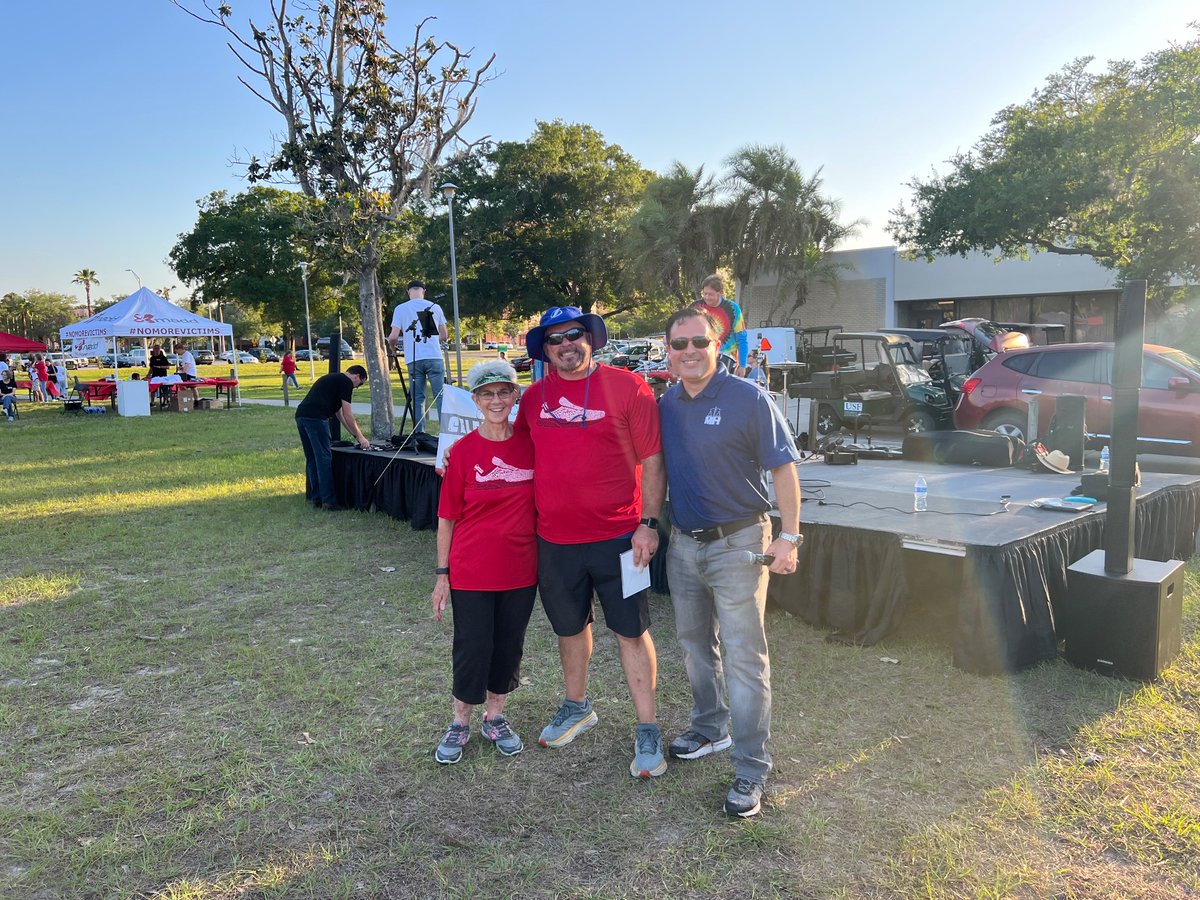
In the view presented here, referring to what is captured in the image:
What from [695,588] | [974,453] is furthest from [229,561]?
[974,453]

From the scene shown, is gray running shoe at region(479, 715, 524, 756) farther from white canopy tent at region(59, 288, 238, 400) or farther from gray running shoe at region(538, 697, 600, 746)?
white canopy tent at region(59, 288, 238, 400)

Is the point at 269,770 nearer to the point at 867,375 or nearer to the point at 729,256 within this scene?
the point at 867,375

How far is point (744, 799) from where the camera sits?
2.85m

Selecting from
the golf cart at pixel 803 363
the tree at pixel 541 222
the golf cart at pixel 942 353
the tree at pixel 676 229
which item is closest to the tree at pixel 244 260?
the tree at pixel 541 222

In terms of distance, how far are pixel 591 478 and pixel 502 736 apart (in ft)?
4.14

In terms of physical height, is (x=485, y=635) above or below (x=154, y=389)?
below

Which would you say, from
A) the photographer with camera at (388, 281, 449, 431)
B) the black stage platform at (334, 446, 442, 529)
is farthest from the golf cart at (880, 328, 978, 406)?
the black stage platform at (334, 446, 442, 529)

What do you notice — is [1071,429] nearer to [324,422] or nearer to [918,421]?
[918,421]

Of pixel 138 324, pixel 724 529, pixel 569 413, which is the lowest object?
pixel 724 529

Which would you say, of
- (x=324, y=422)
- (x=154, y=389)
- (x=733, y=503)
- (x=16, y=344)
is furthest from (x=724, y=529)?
(x=16, y=344)

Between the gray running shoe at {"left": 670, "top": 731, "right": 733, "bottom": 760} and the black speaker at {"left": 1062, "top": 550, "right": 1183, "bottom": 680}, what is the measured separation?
6.43 ft

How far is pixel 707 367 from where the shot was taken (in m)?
2.84

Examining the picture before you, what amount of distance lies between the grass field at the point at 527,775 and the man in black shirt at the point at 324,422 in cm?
304

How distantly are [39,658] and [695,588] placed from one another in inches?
153
